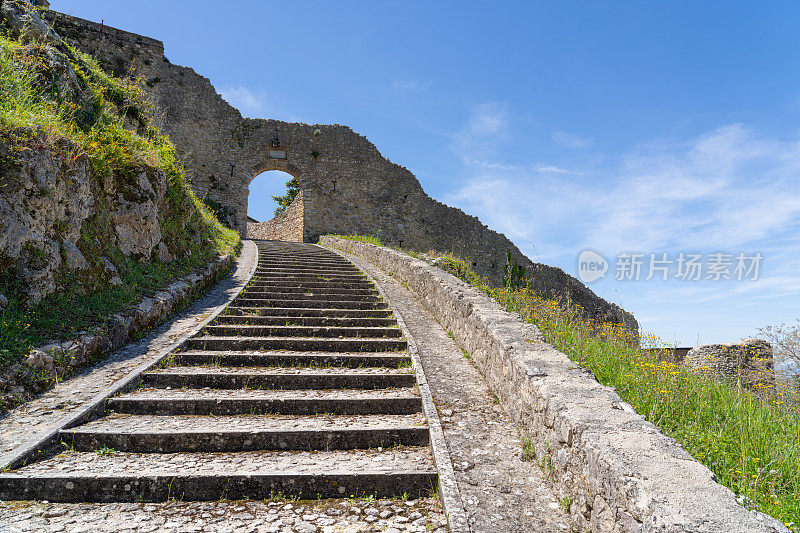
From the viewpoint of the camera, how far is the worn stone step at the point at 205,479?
2865mm

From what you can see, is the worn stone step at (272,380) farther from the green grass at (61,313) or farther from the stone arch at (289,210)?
the stone arch at (289,210)

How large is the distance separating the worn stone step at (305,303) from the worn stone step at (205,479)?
408 centimetres

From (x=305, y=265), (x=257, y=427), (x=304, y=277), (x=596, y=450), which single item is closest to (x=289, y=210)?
(x=305, y=265)

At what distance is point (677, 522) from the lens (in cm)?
179

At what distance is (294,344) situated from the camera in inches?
216

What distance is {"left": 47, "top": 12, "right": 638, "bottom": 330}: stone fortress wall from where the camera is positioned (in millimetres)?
17578

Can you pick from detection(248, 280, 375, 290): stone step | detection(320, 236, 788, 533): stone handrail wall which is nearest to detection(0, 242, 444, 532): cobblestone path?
detection(320, 236, 788, 533): stone handrail wall

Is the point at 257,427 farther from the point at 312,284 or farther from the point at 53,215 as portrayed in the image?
the point at 312,284

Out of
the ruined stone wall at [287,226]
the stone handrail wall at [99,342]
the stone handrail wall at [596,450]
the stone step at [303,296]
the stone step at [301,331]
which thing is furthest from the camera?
the ruined stone wall at [287,226]

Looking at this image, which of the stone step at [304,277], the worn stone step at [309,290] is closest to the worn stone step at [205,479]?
the worn stone step at [309,290]

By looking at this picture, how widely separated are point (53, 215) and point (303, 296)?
150 inches

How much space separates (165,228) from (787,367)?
954 cm

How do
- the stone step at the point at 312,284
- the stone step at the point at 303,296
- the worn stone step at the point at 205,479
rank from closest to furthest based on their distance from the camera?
the worn stone step at the point at 205,479
the stone step at the point at 303,296
the stone step at the point at 312,284

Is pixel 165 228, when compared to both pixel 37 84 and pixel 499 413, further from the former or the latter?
pixel 499 413
